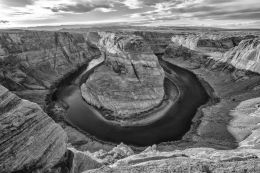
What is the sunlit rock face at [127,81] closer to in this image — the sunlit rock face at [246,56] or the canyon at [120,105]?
the canyon at [120,105]

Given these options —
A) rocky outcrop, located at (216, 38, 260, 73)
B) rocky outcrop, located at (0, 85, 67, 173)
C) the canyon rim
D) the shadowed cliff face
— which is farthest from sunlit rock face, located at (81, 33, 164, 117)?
rocky outcrop, located at (216, 38, 260, 73)

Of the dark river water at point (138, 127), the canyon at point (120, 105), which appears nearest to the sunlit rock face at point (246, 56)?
the canyon at point (120, 105)

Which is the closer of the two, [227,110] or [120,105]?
[120,105]

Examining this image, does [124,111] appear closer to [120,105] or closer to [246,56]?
[120,105]

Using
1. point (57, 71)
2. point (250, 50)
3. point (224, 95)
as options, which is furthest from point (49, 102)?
point (250, 50)

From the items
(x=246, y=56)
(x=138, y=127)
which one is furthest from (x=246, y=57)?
(x=138, y=127)

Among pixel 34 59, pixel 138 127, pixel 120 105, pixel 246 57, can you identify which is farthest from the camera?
pixel 34 59
